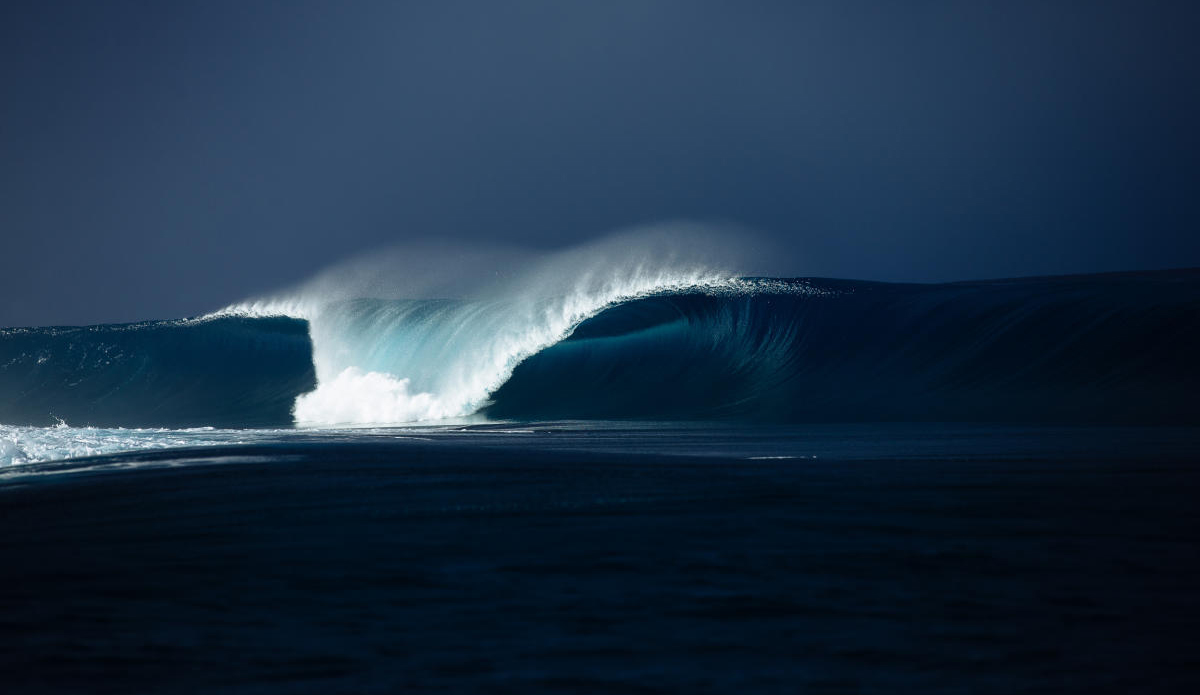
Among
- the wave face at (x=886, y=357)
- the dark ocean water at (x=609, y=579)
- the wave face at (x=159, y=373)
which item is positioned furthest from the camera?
the wave face at (x=159, y=373)

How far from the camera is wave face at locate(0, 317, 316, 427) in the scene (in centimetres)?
2352

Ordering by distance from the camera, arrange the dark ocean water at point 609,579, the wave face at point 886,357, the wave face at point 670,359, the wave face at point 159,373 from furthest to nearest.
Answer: the wave face at point 159,373 → the wave face at point 670,359 → the wave face at point 886,357 → the dark ocean water at point 609,579

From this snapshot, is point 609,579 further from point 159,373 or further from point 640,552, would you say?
point 159,373

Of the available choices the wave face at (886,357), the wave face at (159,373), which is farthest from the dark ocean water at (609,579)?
the wave face at (159,373)

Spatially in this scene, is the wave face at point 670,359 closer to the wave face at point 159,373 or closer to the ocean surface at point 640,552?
the wave face at point 159,373

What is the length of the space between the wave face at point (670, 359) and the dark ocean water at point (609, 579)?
8222 millimetres

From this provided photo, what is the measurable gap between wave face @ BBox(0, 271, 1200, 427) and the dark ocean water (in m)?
8.22

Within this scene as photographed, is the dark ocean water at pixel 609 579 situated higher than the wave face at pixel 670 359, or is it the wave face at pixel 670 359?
the wave face at pixel 670 359

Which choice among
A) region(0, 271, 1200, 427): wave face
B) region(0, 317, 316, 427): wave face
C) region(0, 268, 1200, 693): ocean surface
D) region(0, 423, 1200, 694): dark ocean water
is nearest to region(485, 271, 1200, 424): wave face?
region(0, 271, 1200, 427): wave face

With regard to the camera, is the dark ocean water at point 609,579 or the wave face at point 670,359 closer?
the dark ocean water at point 609,579

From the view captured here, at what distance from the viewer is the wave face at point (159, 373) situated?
77.2ft

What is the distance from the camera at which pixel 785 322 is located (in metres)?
21.1

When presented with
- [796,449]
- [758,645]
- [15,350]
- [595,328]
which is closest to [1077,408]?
[796,449]

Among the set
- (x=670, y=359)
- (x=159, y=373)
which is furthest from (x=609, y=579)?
(x=159, y=373)
